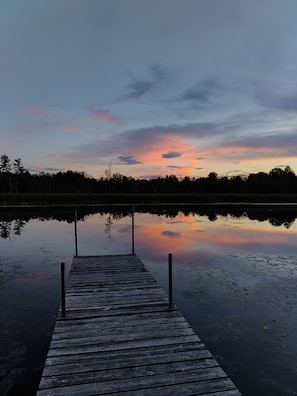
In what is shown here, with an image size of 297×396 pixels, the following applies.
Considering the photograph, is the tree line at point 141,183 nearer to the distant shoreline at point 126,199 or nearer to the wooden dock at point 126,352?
the distant shoreline at point 126,199

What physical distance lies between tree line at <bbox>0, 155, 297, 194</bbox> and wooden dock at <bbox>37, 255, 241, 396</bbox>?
87259 millimetres

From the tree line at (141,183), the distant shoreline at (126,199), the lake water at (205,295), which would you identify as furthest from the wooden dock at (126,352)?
the tree line at (141,183)

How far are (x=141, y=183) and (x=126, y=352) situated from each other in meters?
105

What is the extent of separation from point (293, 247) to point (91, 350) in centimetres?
1505

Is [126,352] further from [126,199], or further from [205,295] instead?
[126,199]

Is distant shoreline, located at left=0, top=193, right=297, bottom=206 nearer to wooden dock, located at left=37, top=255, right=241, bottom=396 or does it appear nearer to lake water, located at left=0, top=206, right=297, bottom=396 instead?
lake water, located at left=0, top=206, right=297, bottom=396

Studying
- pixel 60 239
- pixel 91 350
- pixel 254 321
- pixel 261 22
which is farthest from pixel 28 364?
pixel 261 22

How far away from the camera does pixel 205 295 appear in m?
9.22

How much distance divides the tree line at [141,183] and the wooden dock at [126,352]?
87.3 metres

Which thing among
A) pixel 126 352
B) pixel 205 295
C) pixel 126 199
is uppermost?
pixel 126 199

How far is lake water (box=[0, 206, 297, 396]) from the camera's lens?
5.47 metres

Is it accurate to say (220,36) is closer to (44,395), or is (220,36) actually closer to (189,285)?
(189,285)

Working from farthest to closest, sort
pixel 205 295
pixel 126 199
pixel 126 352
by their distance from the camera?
pixel 126 199 < pixel 205 295 < pixel 126 352

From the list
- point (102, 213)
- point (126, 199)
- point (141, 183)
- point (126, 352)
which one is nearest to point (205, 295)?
point (126, 352)
